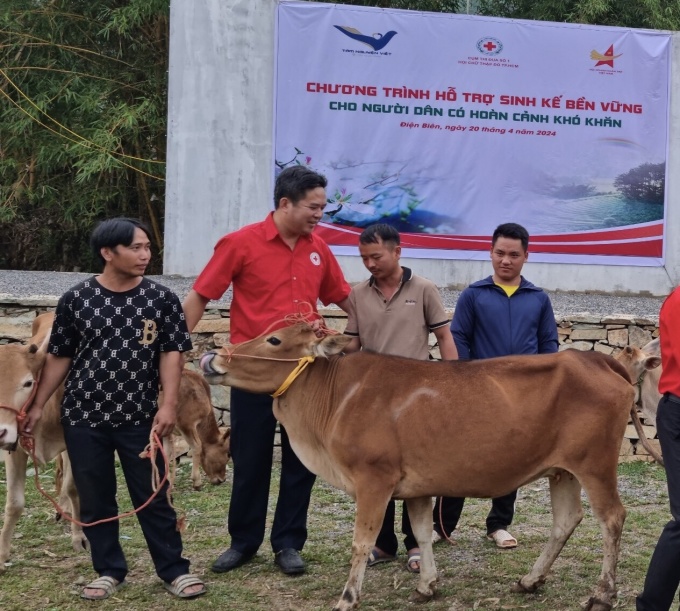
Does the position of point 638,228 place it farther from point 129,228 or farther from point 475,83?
point 129,228

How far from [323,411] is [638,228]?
672cm

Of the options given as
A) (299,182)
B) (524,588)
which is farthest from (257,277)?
(524,588)

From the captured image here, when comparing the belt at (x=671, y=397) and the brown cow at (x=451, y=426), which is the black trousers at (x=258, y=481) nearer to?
the brown cow at (x=451, y=426)

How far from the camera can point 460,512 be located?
20.8 feet

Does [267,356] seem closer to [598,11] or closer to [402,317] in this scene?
[402,317]

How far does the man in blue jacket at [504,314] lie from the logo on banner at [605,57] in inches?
218

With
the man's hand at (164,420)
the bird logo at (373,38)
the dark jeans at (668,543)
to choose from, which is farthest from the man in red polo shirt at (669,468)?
the bird logo at (373,38)

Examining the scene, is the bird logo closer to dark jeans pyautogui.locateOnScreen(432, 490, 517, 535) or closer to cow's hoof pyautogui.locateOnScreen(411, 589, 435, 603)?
dark jeans pyautogui.locateOnScreen(432, 490, 517, 535)

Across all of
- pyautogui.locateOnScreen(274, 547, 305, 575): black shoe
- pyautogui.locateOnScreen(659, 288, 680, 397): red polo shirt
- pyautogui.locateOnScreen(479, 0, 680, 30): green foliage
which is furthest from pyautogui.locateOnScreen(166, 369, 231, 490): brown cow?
pyautogui.locateOnScreen(479, 0, 680, 30): green foliage

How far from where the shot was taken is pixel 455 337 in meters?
6.11

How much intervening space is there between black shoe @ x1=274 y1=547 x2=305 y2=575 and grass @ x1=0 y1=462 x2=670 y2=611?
0.18 ft

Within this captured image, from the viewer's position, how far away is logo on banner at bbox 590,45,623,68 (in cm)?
1077

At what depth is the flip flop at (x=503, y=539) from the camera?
6.36 m

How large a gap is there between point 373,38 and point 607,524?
22.0ft
